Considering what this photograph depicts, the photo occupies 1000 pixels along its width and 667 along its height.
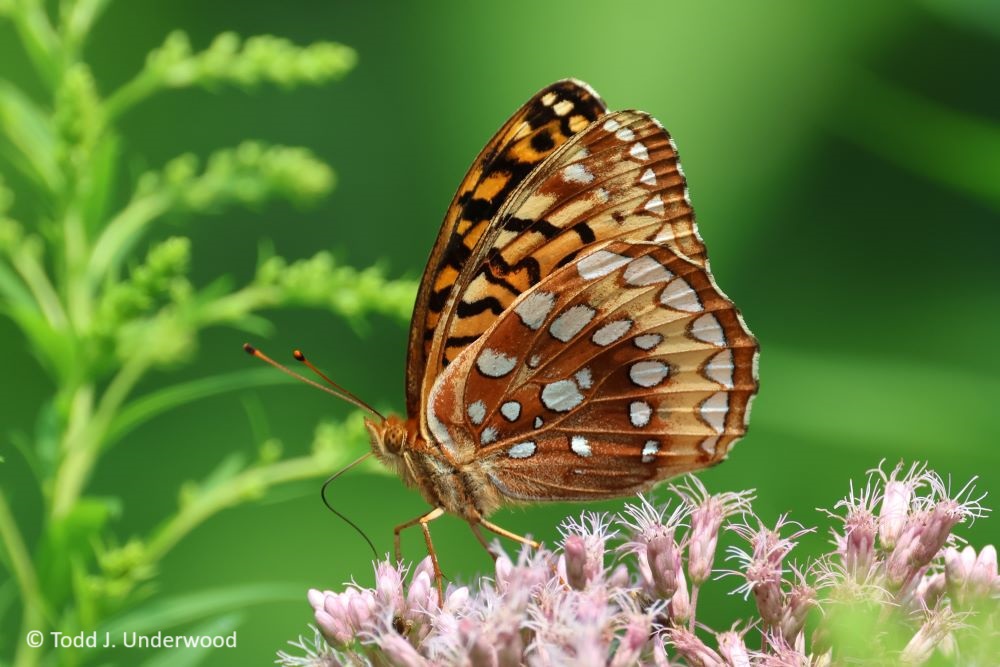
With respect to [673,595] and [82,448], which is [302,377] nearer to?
[82,448]

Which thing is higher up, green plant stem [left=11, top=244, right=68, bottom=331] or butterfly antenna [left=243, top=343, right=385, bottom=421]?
green plant stem [left=11, top=244, right=68, bottom=331]

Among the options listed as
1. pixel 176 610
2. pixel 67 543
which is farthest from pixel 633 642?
pixel 67 543

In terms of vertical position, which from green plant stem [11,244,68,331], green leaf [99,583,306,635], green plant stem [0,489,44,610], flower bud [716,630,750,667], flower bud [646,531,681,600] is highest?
green plant stem [11,244,68,331]

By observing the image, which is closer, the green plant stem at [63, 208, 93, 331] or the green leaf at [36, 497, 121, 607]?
the green leaf at [36, 497, 121, 607]

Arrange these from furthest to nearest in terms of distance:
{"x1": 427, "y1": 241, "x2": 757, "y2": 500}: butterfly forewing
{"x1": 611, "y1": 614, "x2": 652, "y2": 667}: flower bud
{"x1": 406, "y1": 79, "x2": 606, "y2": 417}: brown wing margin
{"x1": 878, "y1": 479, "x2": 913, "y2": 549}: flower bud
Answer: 1. {"x1": 406, "y1": 79, "x2": 606, "y2": 417}: brown wing margin
2. {"x1": 427, "y1": 241, "x2": 757, "y2": 500}: butterfly forewing
3. {"x1": 878, "y1": 479, "x2": 913, "y2": 549}: flower bud
4. {"x1": 611, "y1": 614, "x2": 652, "y2": 667}: flower bud

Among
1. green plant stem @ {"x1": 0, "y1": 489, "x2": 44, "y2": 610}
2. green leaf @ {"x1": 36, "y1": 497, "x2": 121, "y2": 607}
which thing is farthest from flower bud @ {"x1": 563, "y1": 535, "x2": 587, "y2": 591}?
green plant stem @ {"x1": 0, "y1": 489, "x2": 44, "y2": 610}

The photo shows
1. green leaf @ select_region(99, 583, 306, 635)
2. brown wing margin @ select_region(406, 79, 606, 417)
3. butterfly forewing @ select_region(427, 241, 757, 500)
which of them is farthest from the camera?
brown wing margin @ select_region(406, 79, 606, 417)

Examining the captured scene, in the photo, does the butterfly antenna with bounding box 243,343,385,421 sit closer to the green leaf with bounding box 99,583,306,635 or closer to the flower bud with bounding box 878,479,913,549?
the green leaf with bounding box 99,583,306,635
